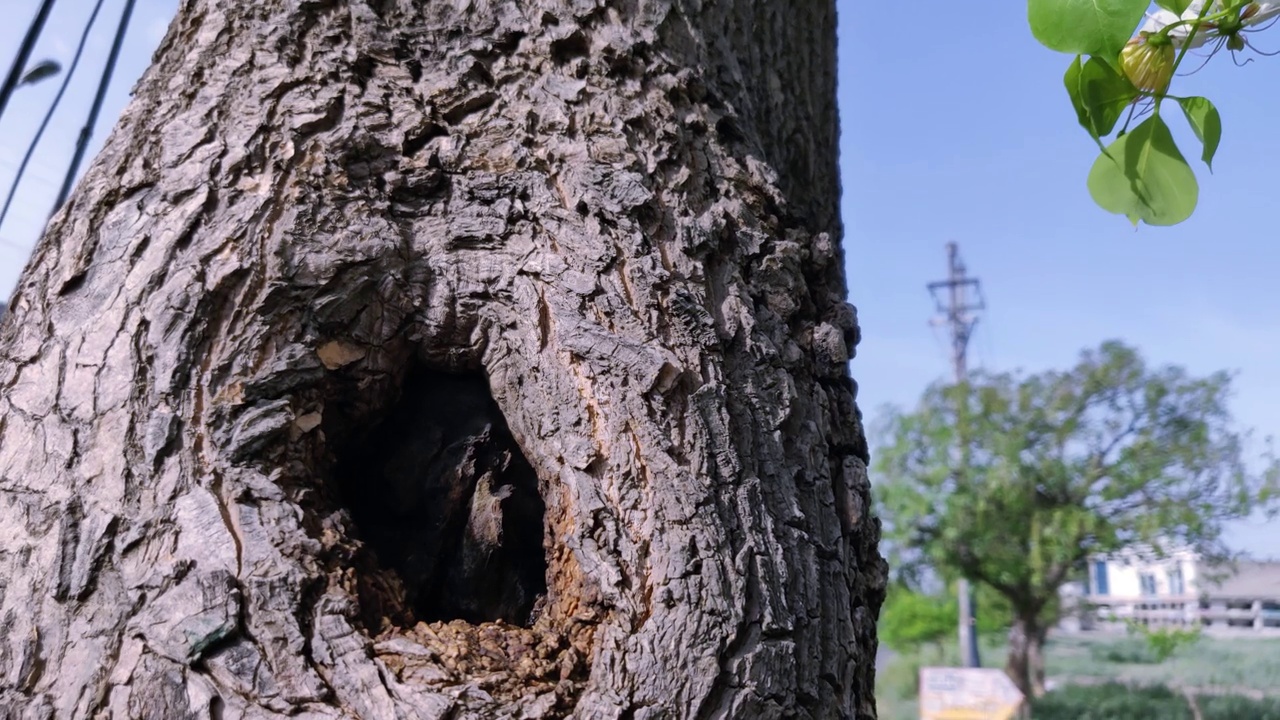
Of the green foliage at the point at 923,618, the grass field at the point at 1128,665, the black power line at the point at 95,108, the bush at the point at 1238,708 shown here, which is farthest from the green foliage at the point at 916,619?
the black power line at the point at 95,108

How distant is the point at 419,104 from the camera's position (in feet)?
2.80

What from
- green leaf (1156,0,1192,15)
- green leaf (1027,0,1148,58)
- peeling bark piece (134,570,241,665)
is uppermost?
green leaf (1156,0,1192,15)

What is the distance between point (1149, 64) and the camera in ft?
1.79

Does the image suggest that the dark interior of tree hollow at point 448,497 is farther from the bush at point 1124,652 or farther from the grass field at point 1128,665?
the bush at point 1124,652

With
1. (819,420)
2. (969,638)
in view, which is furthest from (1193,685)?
(819,420)

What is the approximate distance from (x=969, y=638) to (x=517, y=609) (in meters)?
8.54

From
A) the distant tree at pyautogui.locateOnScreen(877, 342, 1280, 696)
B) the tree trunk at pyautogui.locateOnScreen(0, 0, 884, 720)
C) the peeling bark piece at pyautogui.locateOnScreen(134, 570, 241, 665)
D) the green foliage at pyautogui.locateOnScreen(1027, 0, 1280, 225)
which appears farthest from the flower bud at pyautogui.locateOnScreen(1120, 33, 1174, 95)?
the distant tree at pyautogui.locateOnScreen(877, 342, 1280, 696)

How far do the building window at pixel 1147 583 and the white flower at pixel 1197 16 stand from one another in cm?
926

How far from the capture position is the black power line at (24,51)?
3.77 ft

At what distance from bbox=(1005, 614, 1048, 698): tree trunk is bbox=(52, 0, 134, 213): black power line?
8.07m

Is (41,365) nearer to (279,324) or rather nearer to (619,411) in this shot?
(279,324)

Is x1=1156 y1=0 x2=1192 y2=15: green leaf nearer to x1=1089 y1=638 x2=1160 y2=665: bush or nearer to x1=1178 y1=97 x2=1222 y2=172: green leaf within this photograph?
x1=1178 y1=97 x2=1222 y2=172: green leaf

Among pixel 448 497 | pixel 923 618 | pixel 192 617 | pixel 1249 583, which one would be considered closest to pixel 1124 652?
pixel 1249 583

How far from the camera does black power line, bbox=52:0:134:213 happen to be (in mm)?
1237
